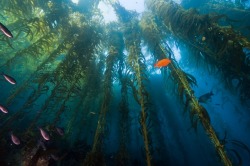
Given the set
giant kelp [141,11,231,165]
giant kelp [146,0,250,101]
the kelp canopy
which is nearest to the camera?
giant kelp [141,11,231,165]

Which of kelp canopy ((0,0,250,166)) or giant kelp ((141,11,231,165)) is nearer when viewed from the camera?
giant kelp ((141,11,231,165))

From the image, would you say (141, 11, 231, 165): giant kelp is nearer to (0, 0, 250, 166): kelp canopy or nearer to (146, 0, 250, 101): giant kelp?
(0, 0, 250, 166): kelp canopy

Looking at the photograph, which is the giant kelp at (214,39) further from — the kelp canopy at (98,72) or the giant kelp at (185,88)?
the giant kelp at (185,88)

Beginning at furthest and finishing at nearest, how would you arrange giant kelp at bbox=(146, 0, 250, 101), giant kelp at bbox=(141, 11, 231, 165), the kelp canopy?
giant kelp at bbox=(146, 0, 250, 101) → the kelp canopy → giant kelp at bbox=(141, 11, 231, 165)

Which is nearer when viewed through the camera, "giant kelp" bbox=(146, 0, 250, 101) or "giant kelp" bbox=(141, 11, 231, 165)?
"giant kelp" bbox=(141, 11, 231, 165)

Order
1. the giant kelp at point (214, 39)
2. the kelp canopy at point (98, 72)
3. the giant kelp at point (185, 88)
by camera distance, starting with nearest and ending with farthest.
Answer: the giant kelp at point (185, 88)
the kelp canopy at point (98, 72)
the giant kelp at point (214, 39)

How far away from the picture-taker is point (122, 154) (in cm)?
510

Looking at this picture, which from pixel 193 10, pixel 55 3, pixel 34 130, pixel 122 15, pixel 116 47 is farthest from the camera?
pixel 122 15

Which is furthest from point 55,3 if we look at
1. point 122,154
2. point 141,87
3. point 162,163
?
point 162,163

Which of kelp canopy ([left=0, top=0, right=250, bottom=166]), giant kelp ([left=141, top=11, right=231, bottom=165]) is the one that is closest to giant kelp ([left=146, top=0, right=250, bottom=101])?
kelp canopy ([left=0, top=0, right=250, bottom=166])

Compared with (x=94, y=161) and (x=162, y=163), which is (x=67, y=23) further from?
(x=162, y=163)

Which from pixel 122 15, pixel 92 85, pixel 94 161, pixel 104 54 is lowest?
pixel 94 161

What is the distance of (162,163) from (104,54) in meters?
6.04

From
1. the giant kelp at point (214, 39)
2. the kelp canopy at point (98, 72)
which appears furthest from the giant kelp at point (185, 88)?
the giant kelp at point (214, 39)
